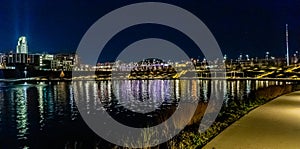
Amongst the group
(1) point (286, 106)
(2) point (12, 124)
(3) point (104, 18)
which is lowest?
(2) point (12, 124)

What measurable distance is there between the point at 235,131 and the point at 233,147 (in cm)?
195

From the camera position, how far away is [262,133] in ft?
29.9

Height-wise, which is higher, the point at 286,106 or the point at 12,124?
the point at 286,106

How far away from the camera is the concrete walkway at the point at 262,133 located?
7.80 m

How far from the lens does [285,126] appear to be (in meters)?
10.1

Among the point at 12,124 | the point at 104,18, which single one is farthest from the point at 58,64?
the point at 104,18

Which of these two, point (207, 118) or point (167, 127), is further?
point (207, 118)

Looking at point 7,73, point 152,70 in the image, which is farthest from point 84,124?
point 7,73

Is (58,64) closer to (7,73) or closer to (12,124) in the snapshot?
(7,73)

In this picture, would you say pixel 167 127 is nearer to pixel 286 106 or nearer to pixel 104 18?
pixel 104 18

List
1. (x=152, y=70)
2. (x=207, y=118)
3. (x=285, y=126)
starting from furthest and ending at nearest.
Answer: (x=152, y=70), (x=207, y=118), (x=285, y=126)

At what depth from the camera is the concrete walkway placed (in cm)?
780

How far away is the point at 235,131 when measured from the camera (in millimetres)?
9469

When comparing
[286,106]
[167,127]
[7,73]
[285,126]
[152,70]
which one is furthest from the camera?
[7,73]
